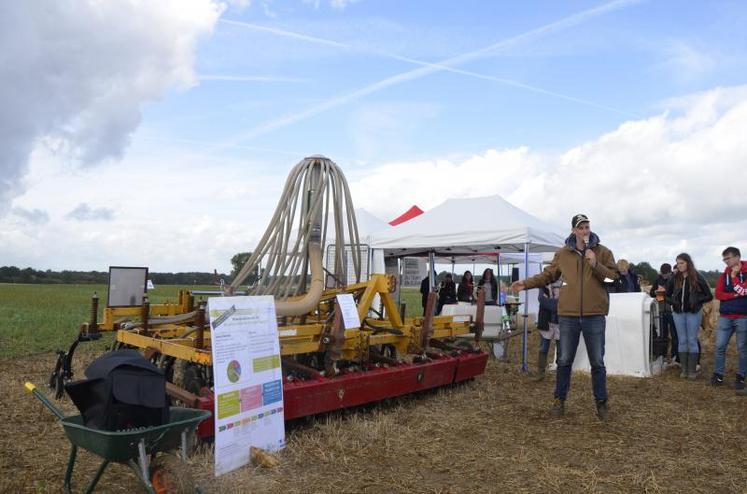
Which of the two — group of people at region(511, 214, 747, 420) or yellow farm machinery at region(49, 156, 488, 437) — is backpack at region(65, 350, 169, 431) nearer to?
yellow farm machinery at region(49, 156, 488, 437)

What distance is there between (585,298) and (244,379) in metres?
3.01

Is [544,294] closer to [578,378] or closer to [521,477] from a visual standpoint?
[578,378]

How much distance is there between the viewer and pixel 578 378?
8055 millimetres

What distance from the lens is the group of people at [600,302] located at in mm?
5613

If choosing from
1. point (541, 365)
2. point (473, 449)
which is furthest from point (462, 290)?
point (473, 449)

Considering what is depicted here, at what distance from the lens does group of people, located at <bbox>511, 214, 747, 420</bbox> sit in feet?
18.4

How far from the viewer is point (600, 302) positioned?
5.58m

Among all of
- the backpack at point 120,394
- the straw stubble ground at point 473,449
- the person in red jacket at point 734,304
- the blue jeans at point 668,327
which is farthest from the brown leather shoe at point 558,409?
the blue jeans at point 668,327

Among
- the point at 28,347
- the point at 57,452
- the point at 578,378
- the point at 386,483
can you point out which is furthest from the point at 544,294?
the point at 28,347

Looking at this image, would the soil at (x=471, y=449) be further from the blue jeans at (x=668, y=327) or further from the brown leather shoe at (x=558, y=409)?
the blue jeans at (x=668, y=327)

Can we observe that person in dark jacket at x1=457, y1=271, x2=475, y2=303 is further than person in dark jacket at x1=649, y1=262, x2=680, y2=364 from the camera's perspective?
Yes

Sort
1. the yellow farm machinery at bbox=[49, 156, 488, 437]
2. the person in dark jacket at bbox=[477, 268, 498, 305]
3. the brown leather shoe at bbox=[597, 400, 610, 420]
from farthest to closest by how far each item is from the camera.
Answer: the person in dark jacket at bbox=[477, 268, 498, 305] → the brown leather shoe at bbox=[597, 400, 610, 420] → the yellow farm machinery at bbox=[49, 156, 488, 437]

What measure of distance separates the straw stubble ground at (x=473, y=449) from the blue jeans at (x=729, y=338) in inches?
25.8

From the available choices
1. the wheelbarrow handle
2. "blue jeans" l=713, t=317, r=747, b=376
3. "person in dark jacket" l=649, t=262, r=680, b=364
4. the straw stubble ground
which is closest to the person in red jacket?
"blue jeans" l=713, t=317, r=747, b=376
